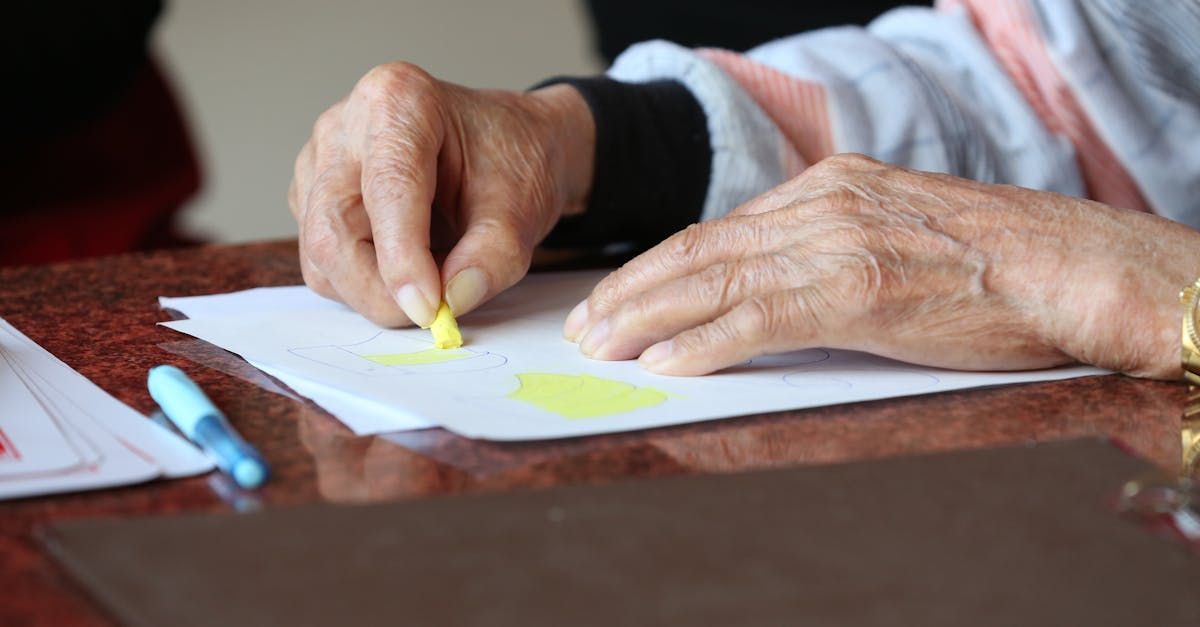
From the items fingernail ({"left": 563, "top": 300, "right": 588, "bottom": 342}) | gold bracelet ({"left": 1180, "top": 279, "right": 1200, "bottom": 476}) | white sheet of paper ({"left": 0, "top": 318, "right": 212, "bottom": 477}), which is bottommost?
gold bracelet ({"left": 1180, "top": 279, "right": 1200, "bottom": 476})

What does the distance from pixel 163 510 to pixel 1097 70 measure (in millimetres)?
815

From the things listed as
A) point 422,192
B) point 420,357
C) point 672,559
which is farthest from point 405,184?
point 672,559

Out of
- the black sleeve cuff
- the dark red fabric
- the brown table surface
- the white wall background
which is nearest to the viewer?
the brown table surface

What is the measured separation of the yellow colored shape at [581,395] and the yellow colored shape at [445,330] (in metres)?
0.08

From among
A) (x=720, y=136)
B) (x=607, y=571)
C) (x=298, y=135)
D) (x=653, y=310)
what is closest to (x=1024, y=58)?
(x=720, y=136)

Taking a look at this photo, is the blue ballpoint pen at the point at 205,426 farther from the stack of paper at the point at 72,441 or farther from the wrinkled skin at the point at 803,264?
the wrinkled skin at the point at 803,264

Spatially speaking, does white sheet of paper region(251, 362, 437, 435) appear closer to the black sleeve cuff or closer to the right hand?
the right hand

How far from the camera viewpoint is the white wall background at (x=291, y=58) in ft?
11.6

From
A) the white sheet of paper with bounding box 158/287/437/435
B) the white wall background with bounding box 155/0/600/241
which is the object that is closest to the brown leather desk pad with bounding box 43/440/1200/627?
the white sheet of paper with bounding box 158/287/437/435

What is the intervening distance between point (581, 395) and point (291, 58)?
314 cm

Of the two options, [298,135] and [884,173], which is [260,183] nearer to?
[298,135]

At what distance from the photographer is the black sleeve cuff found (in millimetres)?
A: 1035

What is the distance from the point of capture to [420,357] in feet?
2.47

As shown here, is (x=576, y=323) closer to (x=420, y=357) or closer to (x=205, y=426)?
(x=420, y=357)
